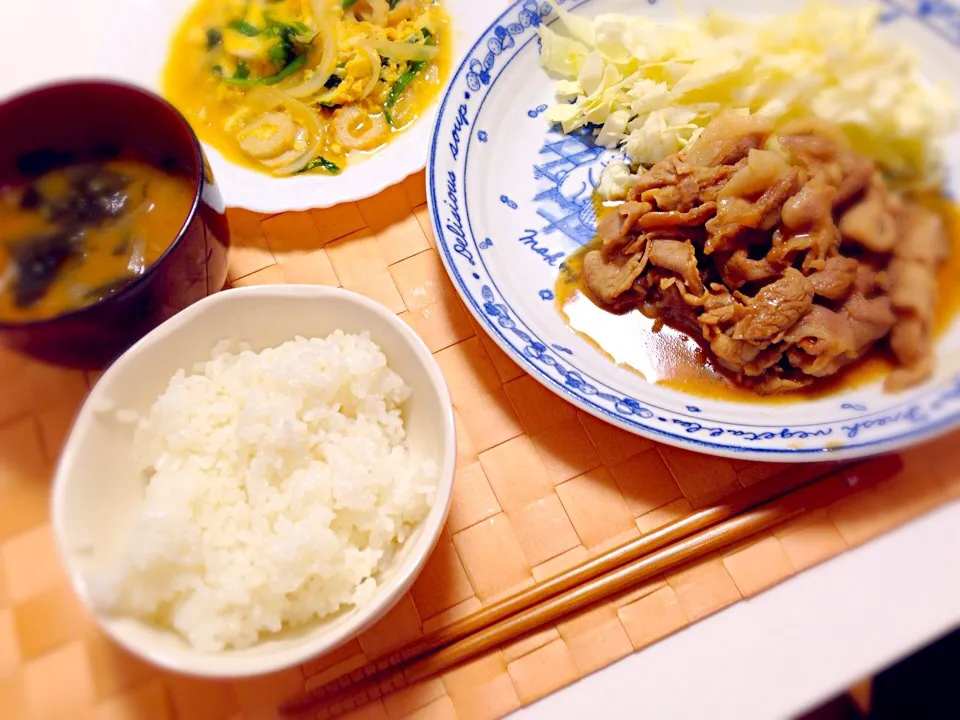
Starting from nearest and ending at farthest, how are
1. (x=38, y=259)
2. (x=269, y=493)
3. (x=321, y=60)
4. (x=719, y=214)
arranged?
1. (x=269, y=493)
2. (x=38, y=259)
3. (x=719, y=214)
4. (x=321, y=60)

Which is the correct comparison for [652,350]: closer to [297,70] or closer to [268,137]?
[268,137]

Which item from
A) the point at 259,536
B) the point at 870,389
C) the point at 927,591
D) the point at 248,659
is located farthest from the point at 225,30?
the point at 927,591

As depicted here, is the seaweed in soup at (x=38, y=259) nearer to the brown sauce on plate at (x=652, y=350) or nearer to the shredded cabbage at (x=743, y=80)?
the brown sauce on plate at (x=652, y=350)

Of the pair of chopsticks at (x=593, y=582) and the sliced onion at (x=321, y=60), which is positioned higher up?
the sliced onion at (x=321, y=60)

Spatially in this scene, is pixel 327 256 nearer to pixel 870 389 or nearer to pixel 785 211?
pixel 785 211

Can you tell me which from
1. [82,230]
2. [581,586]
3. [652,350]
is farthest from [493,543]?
[82,230]

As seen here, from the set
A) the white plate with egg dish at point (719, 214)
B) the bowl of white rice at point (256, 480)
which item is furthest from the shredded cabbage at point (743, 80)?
the bowl of white rice at point (256, 480)

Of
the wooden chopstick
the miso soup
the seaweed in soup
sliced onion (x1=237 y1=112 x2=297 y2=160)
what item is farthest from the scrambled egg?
the wooden chopstick
